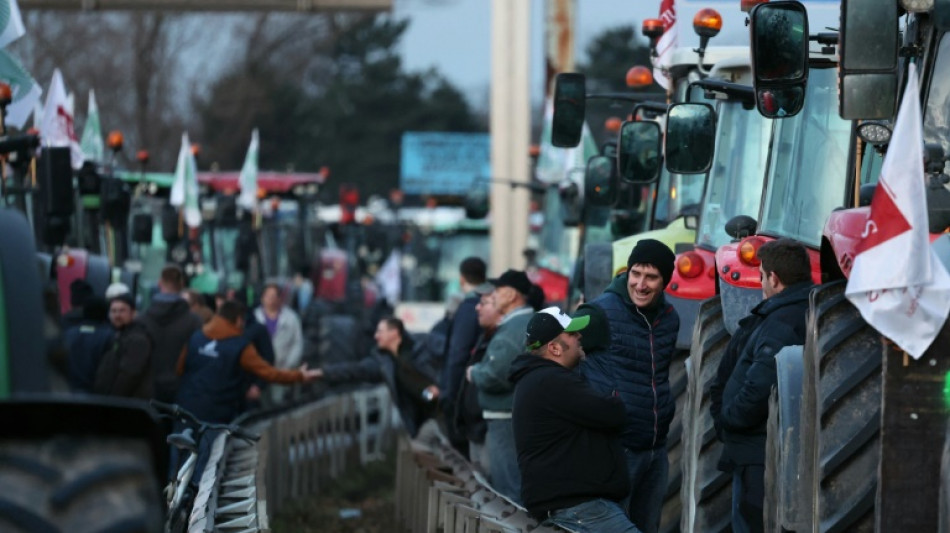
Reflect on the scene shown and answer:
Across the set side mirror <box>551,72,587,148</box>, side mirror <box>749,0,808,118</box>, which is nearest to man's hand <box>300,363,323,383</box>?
side mirror <box>551,72,587,148</box>

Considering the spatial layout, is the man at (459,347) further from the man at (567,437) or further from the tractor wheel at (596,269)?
the man at (567,437)

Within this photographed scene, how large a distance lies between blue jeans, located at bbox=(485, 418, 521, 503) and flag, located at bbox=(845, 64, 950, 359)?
5.76 m

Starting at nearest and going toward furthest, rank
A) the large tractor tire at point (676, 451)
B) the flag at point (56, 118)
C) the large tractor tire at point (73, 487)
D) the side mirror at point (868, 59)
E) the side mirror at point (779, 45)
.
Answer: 1. the large tractor tire at point (73, 487)
2. the side mirror at point (868, 59)
3. the side mirror at point (779, 45)
4. the large tractor tire at point (676, 451)
5. the flag at point (56, 118)

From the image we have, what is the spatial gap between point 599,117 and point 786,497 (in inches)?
1963

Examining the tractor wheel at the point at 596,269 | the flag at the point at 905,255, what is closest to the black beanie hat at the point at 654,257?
the flag at the point at 905,255

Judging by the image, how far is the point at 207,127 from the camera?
63656 millimetres

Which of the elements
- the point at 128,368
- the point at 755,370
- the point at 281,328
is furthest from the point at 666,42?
the point at 281,328

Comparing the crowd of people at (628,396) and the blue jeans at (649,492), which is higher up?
the crowd of people at (628,396)

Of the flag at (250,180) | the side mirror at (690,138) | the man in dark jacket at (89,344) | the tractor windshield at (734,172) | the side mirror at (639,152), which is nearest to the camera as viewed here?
the side mirror at (690,138)

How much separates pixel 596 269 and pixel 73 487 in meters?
9.25

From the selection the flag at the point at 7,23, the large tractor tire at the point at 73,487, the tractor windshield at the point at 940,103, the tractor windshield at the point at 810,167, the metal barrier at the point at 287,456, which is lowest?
the metal barrier at the point at 287,456

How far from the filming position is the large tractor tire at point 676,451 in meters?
11.4

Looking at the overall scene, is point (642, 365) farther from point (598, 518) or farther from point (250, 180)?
point (250, 180)

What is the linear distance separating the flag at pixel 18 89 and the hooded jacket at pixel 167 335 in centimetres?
189
